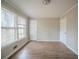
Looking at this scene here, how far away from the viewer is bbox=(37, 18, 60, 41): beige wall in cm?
1025

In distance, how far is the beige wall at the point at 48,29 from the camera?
1025 centimetres

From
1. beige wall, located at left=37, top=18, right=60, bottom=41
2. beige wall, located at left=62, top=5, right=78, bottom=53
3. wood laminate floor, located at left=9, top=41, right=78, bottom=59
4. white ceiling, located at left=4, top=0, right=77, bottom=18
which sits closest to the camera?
wood laminate floor, located at left=9, top=41, right=78, bottom=59

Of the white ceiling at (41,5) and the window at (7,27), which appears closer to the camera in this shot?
the window at (7,27)

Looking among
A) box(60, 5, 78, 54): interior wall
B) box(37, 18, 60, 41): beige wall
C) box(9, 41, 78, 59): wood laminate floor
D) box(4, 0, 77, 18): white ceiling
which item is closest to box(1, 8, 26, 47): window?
box(4, 0, 77, 18): white ceiling

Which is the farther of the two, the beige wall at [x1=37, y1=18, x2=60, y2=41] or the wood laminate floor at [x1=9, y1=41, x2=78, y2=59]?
the beige wall at [x1=37, y1=18, x2=60, y2=41]

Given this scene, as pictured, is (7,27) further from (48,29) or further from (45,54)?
(48,29)

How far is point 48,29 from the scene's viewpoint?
1030 centimetres

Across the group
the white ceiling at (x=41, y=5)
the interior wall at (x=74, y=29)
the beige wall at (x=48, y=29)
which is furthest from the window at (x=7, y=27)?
the beige wall at (x=48, y=29)

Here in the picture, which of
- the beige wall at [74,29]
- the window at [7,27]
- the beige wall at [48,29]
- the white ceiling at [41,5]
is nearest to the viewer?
the window at [7,27]

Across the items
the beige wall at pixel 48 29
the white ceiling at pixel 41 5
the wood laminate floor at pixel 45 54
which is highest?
the white ceiling at pixel 41 5

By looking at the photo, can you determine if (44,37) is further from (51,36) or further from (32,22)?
(32,22)

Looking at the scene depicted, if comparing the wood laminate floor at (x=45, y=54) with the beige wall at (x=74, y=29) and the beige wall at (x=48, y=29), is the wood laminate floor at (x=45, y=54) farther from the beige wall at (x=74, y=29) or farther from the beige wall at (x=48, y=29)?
the beige wall at (x=48, y=29)

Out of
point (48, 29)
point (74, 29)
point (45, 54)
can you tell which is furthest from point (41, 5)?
point (48, 29)

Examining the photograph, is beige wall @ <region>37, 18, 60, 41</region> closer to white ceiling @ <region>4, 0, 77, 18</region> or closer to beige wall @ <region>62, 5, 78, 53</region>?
white ceiling @ <region>4, 0, 77, 18</region>
